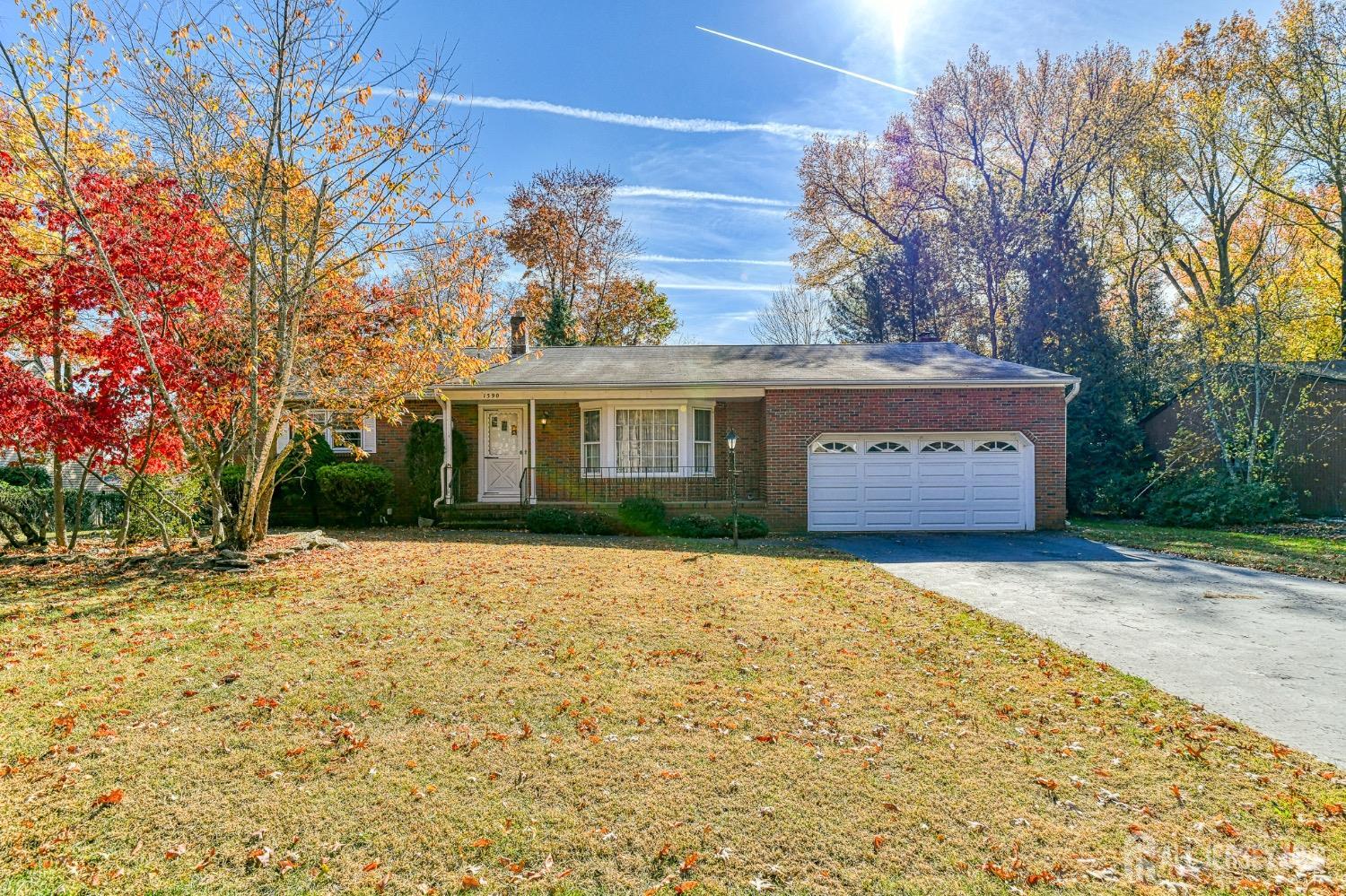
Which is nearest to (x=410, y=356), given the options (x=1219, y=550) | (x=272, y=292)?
(x=272, y=292)

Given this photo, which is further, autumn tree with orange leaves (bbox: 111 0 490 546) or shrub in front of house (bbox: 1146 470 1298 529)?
shrub in front of house (bbox: 1146 470 1298 529)

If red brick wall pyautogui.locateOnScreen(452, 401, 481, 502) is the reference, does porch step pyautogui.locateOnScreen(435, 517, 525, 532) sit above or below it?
below

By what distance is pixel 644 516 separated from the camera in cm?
1349

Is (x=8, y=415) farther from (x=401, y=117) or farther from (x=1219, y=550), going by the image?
(x=1219, y=550)

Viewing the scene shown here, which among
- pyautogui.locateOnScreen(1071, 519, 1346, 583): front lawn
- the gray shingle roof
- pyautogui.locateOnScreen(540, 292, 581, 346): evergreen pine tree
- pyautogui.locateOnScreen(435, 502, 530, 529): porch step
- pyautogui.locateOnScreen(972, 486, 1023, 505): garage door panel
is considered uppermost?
pyautogui.locateOnScreen(540, 292, 581, 346): evergreen pine tree

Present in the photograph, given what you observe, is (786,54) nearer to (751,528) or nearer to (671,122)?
(671,122)

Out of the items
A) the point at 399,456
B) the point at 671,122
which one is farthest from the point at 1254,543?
the point at 399,456

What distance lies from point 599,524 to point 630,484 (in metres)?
1.52

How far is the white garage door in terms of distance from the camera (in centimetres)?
1376

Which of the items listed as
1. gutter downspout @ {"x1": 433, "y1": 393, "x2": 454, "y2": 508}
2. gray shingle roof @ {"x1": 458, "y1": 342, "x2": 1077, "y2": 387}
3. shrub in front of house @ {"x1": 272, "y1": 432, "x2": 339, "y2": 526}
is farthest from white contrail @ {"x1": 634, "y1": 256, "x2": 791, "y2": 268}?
shrub in front of house @ {"x1": 272, "y1": 432, "x2": 339, "y2": 526}

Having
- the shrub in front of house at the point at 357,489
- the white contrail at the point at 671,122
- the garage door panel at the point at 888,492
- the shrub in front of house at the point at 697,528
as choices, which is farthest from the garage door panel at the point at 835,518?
the white contrail at the point at 671,122

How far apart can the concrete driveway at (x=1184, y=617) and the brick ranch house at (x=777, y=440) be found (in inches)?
85.0

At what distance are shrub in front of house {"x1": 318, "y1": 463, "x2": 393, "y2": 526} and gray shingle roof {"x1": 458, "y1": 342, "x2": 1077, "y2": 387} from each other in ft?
9.52

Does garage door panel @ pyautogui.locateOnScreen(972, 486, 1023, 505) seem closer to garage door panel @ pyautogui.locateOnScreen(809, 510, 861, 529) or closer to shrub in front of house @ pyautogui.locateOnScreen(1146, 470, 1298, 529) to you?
garage door panel @ pyautogui.locateOnScreen(809, 510, 861, 529)
